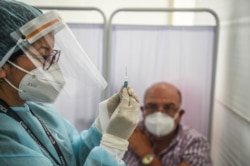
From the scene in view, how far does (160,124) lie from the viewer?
5.82 feet

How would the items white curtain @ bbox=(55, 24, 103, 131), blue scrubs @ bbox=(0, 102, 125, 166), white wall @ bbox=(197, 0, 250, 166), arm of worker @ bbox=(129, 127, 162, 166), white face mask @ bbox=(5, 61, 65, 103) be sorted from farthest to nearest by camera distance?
white curtain @ bbox=(55, 24, 103, 131) → arm of worker @ bbox=(129, 127, 162, 166) → white wall @ bbox=(197, 0, 250, 166) → white face mask @ bbox=(5, 61, 65, 103) → blue scrubs @ bbox=(0, 102, 125, 166)

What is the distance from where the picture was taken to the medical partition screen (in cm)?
206

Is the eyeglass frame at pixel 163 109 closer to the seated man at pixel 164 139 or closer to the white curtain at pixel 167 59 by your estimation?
the seated man at pixel 164 139

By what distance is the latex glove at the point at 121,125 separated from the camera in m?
0.98

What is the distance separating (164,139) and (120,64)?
0.57 metres

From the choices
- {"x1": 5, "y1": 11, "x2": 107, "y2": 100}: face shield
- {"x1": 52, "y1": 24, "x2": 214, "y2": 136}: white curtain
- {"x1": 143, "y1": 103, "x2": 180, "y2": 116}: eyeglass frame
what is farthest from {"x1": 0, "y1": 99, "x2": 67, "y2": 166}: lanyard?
{"x1": 52, "y1": 24, "x2": 214, "y2": 136}: white curtain

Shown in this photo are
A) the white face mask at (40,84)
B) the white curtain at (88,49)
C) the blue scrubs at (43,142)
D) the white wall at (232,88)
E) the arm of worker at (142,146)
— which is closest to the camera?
the blue scrubs at (43,142)

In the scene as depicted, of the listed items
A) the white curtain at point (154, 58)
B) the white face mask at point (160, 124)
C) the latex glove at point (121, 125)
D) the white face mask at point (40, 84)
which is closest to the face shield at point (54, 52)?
the white face mask at point (40, 84)

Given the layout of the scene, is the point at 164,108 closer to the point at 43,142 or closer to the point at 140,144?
the point at 140,144

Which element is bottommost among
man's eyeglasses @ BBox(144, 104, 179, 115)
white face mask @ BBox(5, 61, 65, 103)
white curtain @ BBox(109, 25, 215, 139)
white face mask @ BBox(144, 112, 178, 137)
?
white face mask @ BBox(144, 112, 178, 137)

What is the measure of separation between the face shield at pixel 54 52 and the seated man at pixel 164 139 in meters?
0.81

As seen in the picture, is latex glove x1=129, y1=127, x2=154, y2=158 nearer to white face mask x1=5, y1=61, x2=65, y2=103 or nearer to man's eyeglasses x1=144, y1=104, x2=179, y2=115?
man's eyeglasses x1=144, y1=104, x2=179, y2=115

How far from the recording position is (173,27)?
6.75 feet

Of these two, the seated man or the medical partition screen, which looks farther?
the medical partition screen
